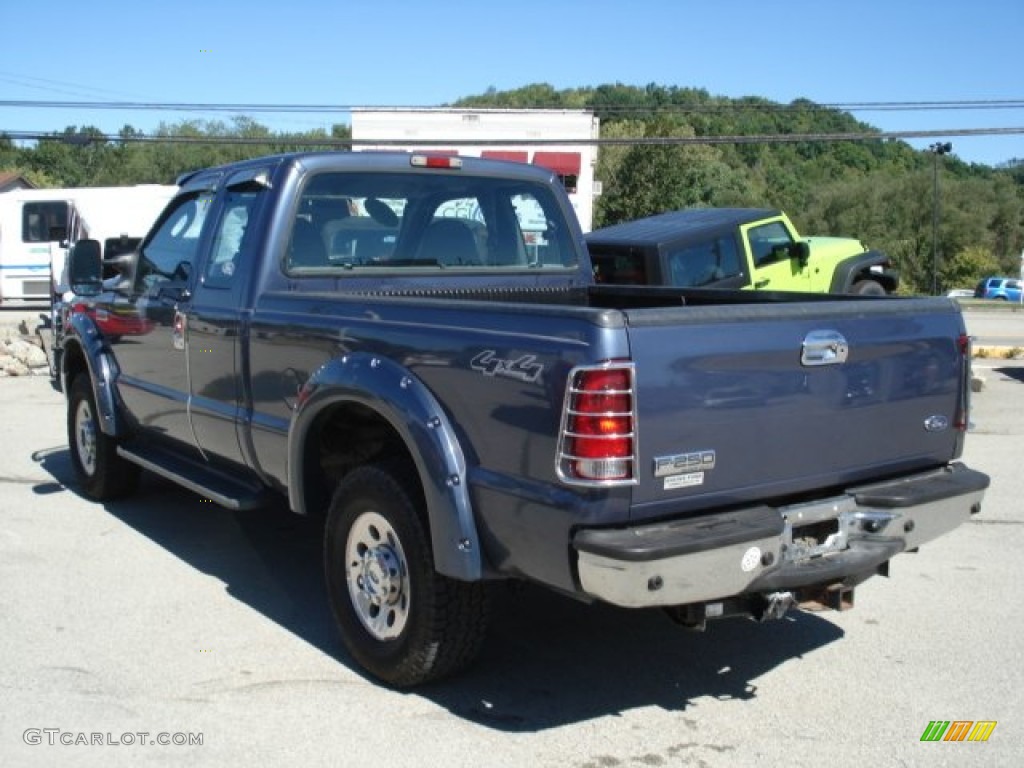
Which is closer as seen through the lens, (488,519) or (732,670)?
(488,519)

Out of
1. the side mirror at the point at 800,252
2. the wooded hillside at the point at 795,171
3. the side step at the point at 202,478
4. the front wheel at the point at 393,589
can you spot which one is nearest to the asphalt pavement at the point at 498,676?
the front wheel at the point at 393,589

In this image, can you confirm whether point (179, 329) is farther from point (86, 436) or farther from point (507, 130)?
point (507, 130)

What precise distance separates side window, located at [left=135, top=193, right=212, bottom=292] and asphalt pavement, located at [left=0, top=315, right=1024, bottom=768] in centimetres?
158

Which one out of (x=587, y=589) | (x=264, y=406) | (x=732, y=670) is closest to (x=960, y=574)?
(x=732, y=670)

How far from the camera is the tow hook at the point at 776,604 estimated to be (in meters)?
3.61

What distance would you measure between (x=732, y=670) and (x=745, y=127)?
6160 centimetres

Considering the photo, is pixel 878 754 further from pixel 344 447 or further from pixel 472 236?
pixel 472 236

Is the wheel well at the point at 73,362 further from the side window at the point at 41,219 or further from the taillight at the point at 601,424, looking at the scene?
the side window at the point at 41,219

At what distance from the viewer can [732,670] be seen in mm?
4336

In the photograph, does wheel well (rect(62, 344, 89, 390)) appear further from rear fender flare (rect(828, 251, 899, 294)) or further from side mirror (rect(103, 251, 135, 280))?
rear fender flare (rect(828, 251, 899, 294))

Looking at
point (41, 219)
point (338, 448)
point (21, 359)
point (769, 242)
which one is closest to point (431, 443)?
point (338, 448)

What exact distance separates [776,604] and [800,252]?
8800 mm

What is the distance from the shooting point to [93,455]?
22.7ft

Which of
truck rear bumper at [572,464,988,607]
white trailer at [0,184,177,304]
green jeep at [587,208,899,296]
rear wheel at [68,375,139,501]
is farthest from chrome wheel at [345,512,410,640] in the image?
white trailer at [0,184,177,304]
